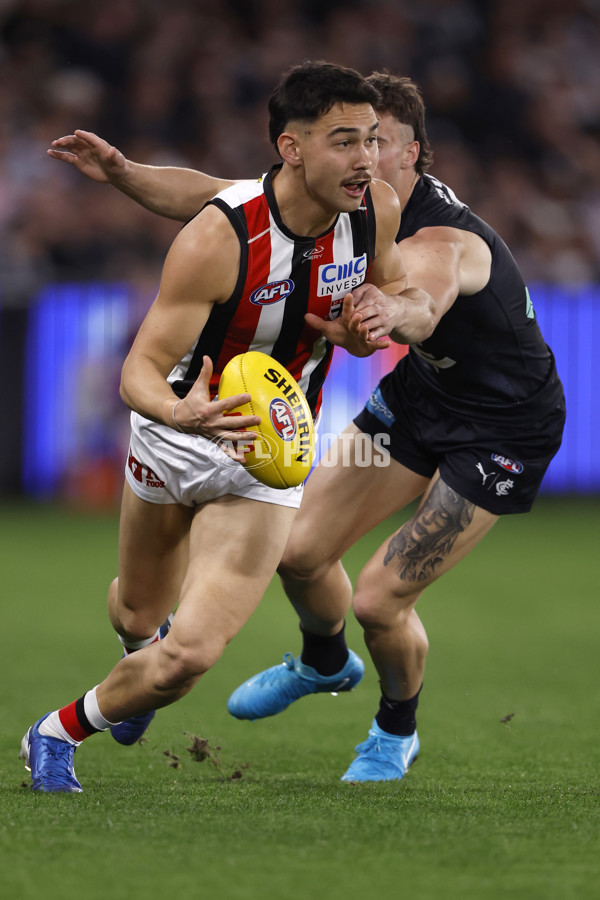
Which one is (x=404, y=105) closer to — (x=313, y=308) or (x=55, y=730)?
(x=313, y=308)

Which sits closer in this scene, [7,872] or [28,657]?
[7,872]

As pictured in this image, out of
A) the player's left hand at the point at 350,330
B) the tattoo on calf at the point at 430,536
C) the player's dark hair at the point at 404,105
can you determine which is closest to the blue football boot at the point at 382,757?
the tattoo on calf at the point at 430,536

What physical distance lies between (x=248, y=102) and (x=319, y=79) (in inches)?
420

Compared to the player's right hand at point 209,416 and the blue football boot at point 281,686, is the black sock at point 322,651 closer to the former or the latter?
the blue football boot at point 281,686

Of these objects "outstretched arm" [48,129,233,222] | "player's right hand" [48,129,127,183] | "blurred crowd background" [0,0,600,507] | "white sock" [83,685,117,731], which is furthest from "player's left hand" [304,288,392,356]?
"blurred crowd background" [0,0,600,507]

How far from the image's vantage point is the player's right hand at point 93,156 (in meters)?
4.36

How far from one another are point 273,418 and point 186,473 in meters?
0.53

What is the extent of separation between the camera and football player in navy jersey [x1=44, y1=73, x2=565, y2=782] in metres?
4.39

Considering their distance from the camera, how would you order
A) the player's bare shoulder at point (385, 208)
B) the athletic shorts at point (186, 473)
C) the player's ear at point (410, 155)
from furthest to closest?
the player's ear at point (410, 155)
the player's bare shoulder at point (385, 208)
the athletic shorts at point (186, 473)

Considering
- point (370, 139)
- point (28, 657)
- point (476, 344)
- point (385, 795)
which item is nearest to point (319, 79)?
point (370, 139)

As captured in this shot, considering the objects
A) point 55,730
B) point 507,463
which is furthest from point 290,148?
point 55,730

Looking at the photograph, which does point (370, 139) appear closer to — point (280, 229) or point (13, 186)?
point (280, 229)

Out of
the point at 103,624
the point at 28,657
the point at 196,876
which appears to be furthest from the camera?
the point at 103,624

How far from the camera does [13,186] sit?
13211mm
